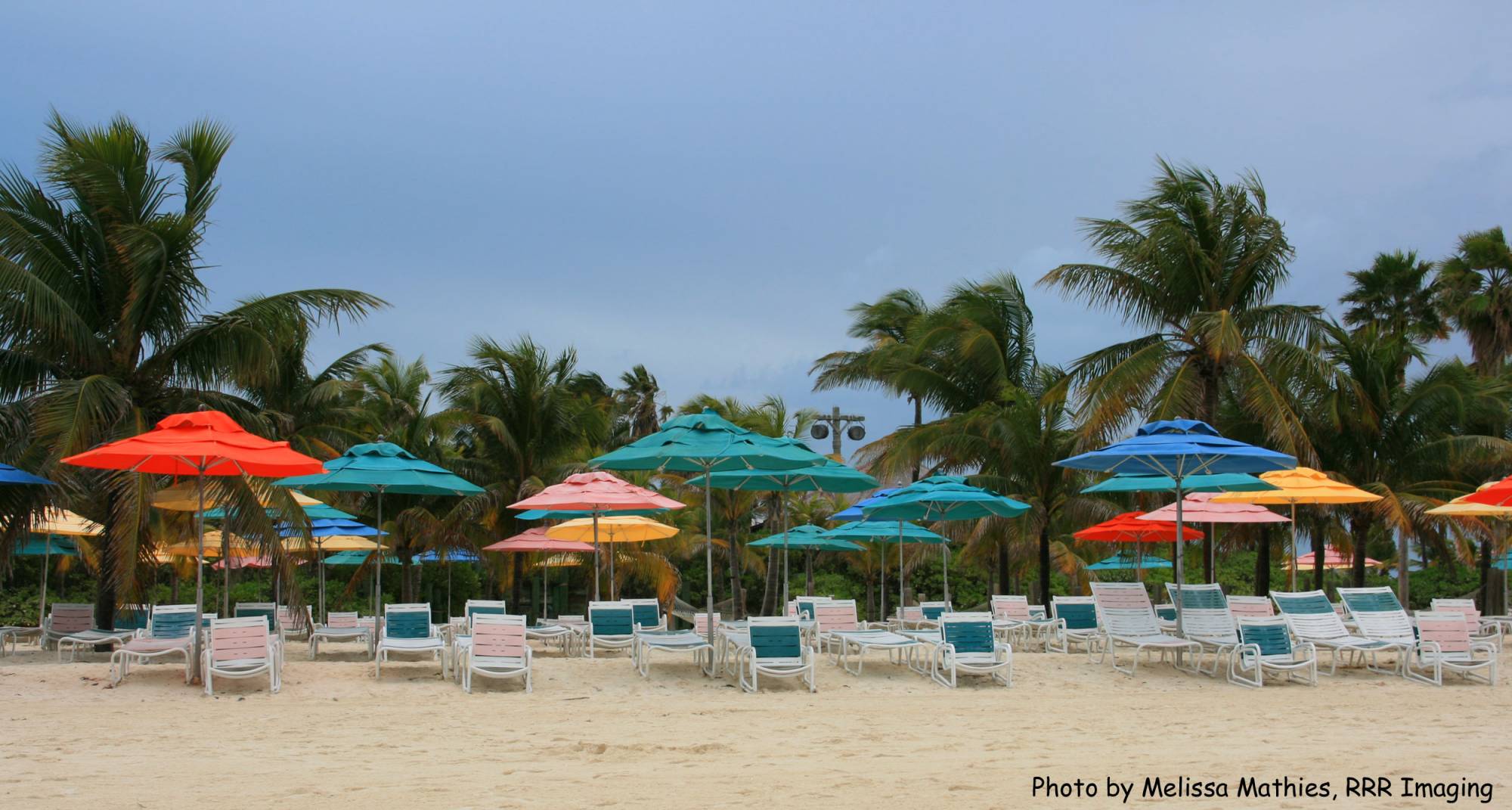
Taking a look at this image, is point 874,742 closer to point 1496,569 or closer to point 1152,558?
point 1152,558

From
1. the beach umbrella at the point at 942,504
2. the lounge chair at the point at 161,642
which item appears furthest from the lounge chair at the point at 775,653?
the lounge chair at the point at 161,642

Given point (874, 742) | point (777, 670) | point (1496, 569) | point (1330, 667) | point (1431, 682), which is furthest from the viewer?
point (1496, 569)

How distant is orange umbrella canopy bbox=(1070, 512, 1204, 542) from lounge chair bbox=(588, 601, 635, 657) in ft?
24.8

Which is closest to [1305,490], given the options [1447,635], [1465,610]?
[1465,610]

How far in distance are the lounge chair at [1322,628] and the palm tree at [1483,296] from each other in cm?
1725

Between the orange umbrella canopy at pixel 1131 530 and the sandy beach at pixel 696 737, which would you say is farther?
the orange umbrella canopy at pixel 1131 530

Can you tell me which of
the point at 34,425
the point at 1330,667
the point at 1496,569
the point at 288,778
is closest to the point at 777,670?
the point at 288,778

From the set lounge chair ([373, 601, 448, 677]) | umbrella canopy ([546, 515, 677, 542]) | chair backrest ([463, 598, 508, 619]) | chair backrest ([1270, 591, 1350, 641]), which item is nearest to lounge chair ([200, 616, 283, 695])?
lounge chair ([373, 601, 448, 677])

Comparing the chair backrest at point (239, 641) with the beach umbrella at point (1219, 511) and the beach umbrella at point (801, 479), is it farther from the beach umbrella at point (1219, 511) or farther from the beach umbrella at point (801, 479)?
the beach umbrella at point (1219, 511)

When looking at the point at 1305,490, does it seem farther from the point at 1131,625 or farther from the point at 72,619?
the point at 72,619

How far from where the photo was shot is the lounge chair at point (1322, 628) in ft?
38.7

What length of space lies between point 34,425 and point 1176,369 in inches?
629

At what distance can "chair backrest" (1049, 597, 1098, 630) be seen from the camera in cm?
1373

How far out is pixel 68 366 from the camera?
45.7 feet
